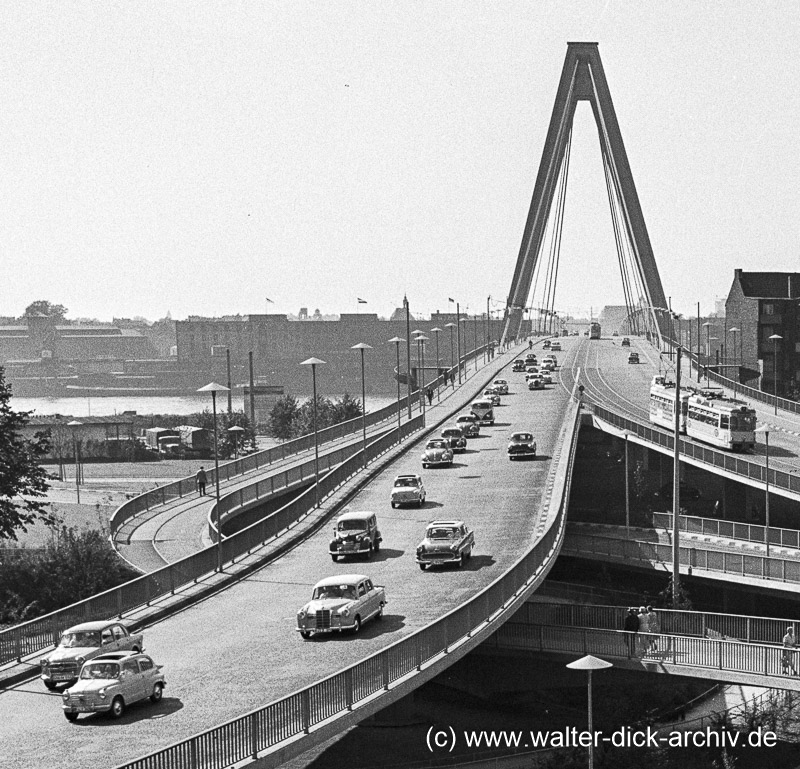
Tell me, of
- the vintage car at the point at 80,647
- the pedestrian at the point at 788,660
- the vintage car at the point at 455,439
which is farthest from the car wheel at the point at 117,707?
the vintage car at the point at 455,439

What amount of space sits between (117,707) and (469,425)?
51.8 m

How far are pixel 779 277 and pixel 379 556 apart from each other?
380 ft

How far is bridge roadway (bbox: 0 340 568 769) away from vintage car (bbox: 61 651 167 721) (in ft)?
0.82

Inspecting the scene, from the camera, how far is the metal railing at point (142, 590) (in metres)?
27.5

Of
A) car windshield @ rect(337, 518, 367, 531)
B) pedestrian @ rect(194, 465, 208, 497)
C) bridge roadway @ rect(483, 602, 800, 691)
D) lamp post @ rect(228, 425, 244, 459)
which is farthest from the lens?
lamp post @ rect(228, 425, 244, 459)

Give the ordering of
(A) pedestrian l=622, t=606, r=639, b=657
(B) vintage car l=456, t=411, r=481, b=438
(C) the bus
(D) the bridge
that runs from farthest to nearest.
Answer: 1. (C) the bus
2. (B) vintage car l=456, t=411, r=481, b=438
3. (A) pedestrian l=622, t=606, r=639, b=657
4. (D) the bridge

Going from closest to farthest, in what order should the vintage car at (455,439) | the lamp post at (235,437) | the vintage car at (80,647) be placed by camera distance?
1. the vintage car at (80,647)
2. the vintage car at (455,439)
3. the lamp post at (235,437)

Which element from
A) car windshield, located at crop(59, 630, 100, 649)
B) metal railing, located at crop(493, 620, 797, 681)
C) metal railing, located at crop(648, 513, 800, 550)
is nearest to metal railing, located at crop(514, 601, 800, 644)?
metal railing, located at crop(493, 620, 797, 681)

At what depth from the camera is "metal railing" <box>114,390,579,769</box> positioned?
61.8 ft

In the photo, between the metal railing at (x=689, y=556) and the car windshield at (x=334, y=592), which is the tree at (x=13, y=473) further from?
the car windshield at (x=334, y=592)

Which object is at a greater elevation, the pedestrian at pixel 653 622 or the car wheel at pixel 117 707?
the car wheel at pixel 117 707

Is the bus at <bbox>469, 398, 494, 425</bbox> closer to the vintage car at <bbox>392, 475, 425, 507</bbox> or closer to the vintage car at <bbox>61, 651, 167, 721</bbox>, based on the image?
the vintage car at <bbox>392, 475, 425, 507</bbox>

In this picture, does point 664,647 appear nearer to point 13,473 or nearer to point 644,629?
point 644,629

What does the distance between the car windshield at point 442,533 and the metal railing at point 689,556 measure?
43.4 ft
